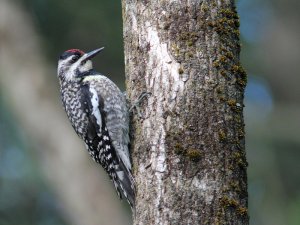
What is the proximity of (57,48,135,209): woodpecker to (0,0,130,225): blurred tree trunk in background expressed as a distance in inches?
135

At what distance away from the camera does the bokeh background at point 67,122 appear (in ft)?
32.2

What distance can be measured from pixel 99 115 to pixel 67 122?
4.60 metres

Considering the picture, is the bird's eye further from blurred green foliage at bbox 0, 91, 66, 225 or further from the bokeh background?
blurred green foliage at bbox 0, 91, 66, 225

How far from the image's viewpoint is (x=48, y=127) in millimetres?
10242

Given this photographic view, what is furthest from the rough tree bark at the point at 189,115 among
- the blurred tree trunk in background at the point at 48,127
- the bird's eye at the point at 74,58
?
the blurred tree trunk in background at the point at 48,127

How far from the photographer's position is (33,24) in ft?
36.8

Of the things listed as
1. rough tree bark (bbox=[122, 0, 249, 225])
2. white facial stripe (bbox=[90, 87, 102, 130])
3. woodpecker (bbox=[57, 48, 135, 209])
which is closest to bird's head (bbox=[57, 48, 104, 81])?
woodpecker (bbox=[57, 48, 135, 209])

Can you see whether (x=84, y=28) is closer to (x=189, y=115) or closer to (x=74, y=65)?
(x=74, y=65)

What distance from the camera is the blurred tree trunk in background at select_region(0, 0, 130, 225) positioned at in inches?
375

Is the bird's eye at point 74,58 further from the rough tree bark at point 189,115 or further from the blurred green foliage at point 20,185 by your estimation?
the blurred green foliage at point 20,185

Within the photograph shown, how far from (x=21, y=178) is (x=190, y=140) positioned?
25.4 ft

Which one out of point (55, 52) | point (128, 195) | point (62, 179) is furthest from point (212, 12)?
point (55, 52)

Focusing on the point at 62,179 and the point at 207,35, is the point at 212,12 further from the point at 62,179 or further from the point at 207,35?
the point at 62,179

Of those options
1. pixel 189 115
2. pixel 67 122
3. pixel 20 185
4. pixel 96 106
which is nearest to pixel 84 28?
pixel 67 122
